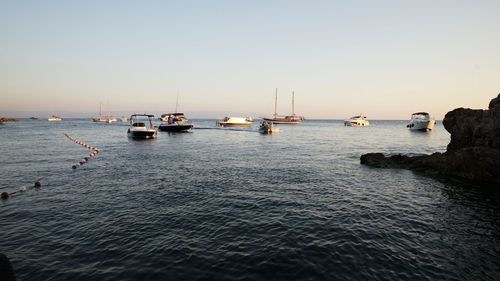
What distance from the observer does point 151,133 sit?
61.3 metres

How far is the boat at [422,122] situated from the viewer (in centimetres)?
10506

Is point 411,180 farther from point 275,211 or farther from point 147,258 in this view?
point 147,258

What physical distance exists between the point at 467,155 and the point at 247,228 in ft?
75.0

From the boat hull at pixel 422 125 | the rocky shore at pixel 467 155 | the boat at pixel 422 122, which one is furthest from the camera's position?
the boat at pixel 422 122

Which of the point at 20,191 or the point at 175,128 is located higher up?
the point at 175,128

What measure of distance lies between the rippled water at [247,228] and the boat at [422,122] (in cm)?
9325

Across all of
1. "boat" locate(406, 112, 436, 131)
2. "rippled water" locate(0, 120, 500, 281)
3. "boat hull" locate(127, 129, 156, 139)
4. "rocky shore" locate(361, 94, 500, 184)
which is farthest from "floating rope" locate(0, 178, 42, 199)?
"boat" locate(406, 112, 436, 131)

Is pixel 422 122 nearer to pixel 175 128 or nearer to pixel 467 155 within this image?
pixel 175 128

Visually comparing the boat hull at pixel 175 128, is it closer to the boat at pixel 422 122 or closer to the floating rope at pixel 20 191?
the floating rope at pixel 20 191

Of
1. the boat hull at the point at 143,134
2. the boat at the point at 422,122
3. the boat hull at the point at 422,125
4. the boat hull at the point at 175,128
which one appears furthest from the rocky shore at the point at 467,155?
the boat at the point at 422,122

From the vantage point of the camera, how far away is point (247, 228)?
14188mm

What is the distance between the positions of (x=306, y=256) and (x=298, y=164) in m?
23.3

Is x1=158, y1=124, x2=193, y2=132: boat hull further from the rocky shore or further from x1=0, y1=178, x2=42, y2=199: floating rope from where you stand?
x1=0, y1=178, x2=42, y2=199: floating rope

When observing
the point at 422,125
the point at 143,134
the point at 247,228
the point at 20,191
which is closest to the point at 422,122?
→ the point at 422,125
